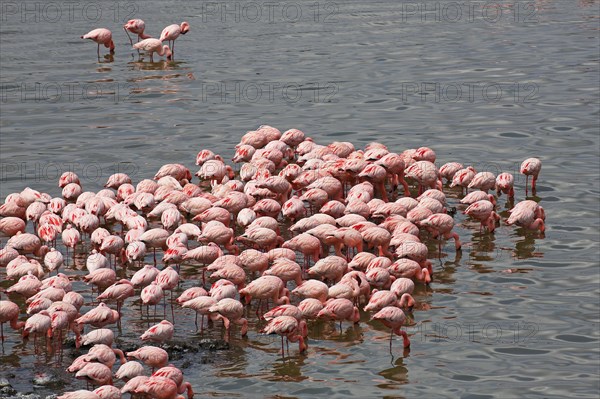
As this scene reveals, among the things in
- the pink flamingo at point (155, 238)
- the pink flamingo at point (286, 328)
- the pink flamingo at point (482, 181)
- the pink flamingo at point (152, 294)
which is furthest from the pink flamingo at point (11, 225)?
the pink flamingo at point (482, 181)

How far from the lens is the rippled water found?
13.9m

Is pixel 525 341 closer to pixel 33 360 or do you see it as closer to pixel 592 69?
pixel 33 360

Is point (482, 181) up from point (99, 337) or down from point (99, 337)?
up

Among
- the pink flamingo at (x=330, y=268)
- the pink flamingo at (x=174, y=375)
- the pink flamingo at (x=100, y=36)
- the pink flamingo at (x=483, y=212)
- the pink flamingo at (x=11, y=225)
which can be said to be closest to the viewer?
the pink flamingo at (x=174, y=375)

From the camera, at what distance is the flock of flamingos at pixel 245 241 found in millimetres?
13906

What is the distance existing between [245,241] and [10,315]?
3.80 metres

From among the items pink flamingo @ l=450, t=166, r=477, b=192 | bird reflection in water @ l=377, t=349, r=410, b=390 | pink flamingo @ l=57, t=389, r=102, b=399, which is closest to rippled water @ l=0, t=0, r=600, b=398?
bird reflection in water @ l=377, t=349, r=410, b=390

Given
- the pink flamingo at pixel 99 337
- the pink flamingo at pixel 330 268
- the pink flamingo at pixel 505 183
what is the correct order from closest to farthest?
the pink flamingo at pixel 99 337 → the pink flamingo at pixel 330 268 → the pink flamingo at pixel 505 183

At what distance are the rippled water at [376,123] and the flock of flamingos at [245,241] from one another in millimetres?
460

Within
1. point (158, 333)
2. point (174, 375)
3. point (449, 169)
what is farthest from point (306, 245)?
point (449, 169)

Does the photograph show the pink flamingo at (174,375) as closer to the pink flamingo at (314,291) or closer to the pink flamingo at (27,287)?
the pink flamingo at (314,291)

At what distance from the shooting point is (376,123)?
2478 centimetres

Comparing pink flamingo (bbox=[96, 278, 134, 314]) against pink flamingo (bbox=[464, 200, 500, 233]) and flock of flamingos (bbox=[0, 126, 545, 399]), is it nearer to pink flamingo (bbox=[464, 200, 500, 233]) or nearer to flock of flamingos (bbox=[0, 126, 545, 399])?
flock of flamingos (bbox=[0, 126, 545, 399])

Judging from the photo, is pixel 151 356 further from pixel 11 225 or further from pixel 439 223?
pixel 439 223
